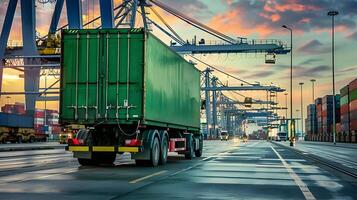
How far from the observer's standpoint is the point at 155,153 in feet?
63.5

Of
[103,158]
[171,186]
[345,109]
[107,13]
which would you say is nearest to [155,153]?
[103,158]

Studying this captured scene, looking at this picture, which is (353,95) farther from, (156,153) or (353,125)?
(156,153)

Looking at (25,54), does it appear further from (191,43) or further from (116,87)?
(116,87)

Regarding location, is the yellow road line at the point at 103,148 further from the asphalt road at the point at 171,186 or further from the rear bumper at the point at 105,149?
the asphalt road at the point at 171,186

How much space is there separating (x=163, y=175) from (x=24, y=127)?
60.2 meters

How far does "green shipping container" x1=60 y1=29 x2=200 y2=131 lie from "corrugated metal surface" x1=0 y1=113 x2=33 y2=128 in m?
50.5

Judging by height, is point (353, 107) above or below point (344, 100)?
below

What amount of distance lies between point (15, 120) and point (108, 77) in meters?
54.0

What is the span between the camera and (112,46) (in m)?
18.3

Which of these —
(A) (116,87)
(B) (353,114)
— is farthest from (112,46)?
(B) (353,114)

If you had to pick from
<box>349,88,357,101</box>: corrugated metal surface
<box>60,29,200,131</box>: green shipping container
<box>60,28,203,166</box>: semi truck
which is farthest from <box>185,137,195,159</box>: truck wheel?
<box>349,88,357,101</box>: corrugated metal surface

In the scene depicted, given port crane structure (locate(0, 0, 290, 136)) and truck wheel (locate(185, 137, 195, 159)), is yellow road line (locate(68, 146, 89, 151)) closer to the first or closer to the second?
truck wheel (locate(185, 137, 195, 159))

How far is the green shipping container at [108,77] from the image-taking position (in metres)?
18.0

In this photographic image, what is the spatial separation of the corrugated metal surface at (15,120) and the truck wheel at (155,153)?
5038cm
